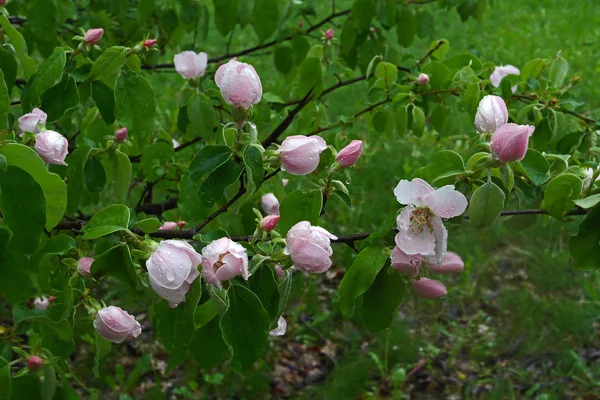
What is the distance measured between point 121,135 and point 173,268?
0.65 metres

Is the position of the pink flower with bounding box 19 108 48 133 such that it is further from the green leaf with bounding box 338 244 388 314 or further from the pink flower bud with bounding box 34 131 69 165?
the green leaf with bounding box 338 244 388 314

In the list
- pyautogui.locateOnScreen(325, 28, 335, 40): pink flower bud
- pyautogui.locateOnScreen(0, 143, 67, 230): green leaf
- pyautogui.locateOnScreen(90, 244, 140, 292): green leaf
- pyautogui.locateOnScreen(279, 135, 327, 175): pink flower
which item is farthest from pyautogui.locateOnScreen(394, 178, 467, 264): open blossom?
pyautogui.locateOnScreen(325, 28, 335, 40): pink flower bud

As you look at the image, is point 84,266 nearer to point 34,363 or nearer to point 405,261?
point 34,363

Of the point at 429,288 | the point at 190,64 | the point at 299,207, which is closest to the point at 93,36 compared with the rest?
the point at 190,64

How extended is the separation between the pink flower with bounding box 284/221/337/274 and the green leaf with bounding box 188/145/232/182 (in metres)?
0.17

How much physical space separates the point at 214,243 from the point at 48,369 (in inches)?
17.2

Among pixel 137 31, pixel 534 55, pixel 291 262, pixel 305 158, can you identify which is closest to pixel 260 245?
pixel 291 262

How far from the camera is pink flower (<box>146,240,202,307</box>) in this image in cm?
97

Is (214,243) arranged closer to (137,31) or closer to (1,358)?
(1,358)

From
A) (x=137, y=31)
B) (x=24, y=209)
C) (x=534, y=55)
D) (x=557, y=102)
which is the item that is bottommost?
(x=534, y=55)

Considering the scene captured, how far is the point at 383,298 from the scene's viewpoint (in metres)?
1.17

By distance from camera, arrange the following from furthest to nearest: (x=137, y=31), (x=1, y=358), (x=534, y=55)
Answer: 1. (x=534, y=55)
2. (x=137, y=31)
3. (x=1, y=358)

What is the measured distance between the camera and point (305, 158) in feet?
3.69

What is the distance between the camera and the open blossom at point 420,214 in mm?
1043
